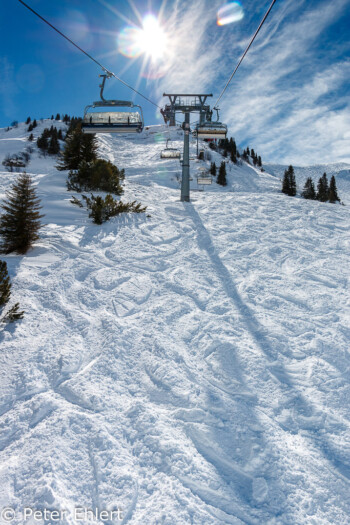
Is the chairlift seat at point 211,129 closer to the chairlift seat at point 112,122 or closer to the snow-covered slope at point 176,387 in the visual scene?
the chairlift seat at point 112,122

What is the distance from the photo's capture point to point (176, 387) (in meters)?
2.95

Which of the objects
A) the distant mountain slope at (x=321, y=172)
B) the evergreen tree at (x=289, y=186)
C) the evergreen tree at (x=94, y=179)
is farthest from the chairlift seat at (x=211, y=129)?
the distant mountain slope at (x=321, y=172)

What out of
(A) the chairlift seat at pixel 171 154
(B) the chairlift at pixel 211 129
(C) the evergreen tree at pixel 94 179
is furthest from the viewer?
(A) the chairlift seat at pixel 171 154

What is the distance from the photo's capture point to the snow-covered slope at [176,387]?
2051 millimetres

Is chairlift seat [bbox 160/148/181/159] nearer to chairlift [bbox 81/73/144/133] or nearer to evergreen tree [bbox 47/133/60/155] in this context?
chairlift [bbox 81/73/144/133]

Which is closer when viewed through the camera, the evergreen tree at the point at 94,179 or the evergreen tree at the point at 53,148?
the evergreen tree at the point at 94,179

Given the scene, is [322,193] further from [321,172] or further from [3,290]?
[321,172]

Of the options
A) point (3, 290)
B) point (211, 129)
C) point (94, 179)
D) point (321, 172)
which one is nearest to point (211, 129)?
point (211, 129)

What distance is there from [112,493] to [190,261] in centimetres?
448

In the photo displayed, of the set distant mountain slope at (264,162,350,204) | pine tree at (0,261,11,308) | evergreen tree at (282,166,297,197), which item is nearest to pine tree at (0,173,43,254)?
pine tree at (0,261,11,308)

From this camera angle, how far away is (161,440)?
2.39 metres

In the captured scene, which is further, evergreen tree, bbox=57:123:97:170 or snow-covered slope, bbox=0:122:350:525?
evergreen tree, bbox=57:123:97:170

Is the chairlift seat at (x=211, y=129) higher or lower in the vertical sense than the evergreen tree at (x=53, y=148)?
lower

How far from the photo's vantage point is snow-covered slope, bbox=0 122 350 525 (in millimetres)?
2051
